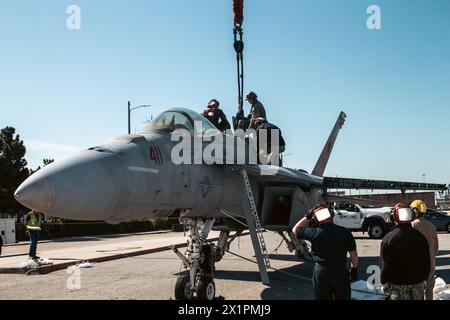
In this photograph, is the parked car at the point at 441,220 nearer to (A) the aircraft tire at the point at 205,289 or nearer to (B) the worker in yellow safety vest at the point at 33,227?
(B) the worker in yellow safety vest at the point at 33,227

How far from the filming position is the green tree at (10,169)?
1642 inches

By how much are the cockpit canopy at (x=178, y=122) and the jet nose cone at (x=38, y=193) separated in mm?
2503

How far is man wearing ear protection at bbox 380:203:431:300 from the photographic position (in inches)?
207

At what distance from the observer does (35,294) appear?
28.3 ft

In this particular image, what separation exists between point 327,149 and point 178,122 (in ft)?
29.3

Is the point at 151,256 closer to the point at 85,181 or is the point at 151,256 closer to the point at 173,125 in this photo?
the point at 173,125

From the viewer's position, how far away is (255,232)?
8.70 m

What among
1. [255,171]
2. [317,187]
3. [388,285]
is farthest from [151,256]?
[388,285]

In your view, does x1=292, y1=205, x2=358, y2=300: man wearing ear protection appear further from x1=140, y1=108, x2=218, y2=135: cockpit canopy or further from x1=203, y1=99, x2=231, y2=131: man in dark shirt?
x1=203, y1=99, x2=231, y2=131: man in dark shirt

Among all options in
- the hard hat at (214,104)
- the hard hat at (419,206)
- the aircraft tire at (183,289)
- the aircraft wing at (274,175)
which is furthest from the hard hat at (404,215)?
the hard hat at (214,104)

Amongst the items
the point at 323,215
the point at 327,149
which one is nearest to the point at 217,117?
the point at 323,215

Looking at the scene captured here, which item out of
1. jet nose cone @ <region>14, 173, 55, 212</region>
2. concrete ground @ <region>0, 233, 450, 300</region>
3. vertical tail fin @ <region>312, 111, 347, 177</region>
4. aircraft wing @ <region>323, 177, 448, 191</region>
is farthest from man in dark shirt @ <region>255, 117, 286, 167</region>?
jet nose cone @ <region>14, 173, 55, 212</region>

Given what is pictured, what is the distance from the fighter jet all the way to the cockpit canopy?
2 cm

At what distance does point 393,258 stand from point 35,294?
6.50 meters
